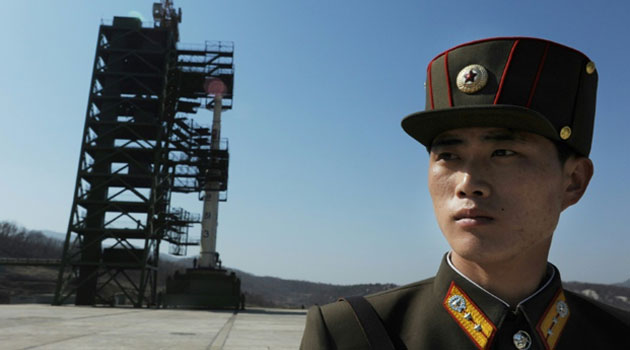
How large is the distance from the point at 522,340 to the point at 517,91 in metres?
0.96

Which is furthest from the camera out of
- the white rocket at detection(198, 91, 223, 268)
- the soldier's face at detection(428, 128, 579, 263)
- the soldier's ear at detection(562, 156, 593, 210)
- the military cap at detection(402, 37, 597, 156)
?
the white rocket at detection(198, 91, 223, 268)

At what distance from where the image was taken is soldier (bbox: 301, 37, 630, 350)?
1.64 metres

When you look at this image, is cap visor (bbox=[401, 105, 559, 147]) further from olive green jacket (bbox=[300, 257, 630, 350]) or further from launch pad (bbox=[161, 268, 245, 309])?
launch pad (bbox=[161, 268, 245, 309])

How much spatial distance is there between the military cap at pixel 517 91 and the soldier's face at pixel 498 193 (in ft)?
0.21

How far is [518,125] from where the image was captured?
1.69m

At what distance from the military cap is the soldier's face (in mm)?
64

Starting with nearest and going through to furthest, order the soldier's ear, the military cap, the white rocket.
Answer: the military cap → the soldier's ear → the white rocket

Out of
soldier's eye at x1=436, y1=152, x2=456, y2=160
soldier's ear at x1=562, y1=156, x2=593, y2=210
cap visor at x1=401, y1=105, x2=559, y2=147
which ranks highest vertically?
cap visor at x1=401, y1=105, x2=559, y2=147

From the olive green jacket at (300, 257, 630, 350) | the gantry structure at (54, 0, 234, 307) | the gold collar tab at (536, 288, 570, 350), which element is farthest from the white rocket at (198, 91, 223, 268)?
the gold collar tab at (536, 288, 570, 350)

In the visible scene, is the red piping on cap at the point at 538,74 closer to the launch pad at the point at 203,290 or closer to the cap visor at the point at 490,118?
the cap visor at the point at 490,118

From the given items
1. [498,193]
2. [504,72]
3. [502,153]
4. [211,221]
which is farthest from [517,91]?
[211,221]

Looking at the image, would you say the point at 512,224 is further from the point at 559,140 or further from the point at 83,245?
the point at 83,245

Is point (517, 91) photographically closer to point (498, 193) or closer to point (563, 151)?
point (563, 151)

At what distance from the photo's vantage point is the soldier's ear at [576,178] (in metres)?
1.85
